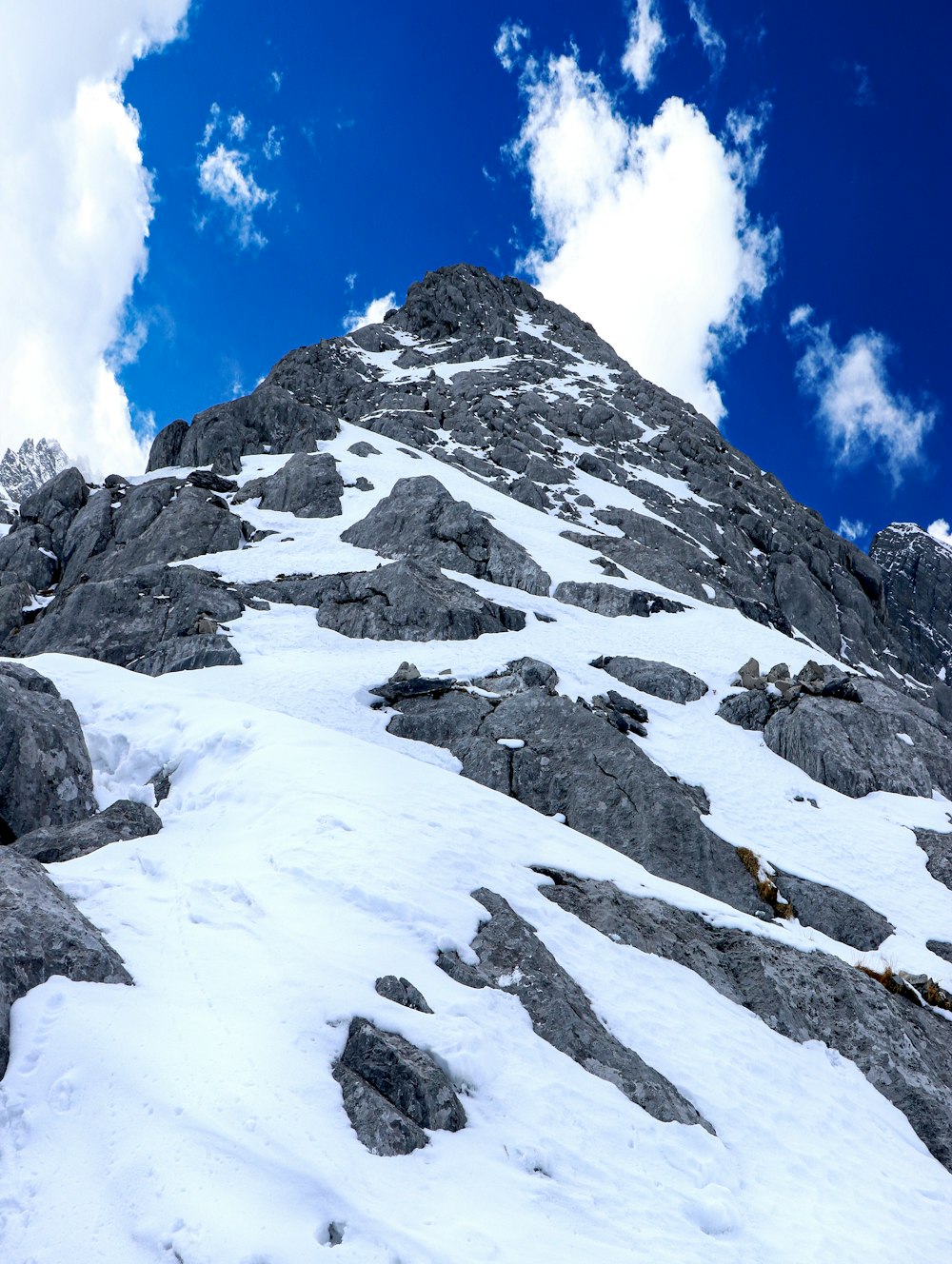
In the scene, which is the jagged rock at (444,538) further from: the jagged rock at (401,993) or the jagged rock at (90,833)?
the jagged rock at (401,993)

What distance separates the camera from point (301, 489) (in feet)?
142

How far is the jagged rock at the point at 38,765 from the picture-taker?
12688mm

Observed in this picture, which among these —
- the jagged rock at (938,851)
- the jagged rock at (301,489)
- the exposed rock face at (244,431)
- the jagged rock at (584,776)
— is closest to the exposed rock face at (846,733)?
the jagged rock at (938,851)

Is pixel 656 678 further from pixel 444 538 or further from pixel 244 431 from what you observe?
pixel 244 431

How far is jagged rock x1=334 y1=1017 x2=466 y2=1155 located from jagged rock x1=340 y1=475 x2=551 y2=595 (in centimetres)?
2838

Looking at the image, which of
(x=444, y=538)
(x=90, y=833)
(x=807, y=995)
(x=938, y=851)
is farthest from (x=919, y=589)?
(x=90, y=833)

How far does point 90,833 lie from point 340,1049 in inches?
255

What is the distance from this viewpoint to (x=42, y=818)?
1287cm

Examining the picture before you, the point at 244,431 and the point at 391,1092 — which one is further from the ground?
the point at 244,431

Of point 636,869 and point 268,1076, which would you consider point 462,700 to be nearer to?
point 636,869

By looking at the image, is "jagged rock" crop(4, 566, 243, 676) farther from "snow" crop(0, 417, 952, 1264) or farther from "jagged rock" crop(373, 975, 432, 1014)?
"jagged rock" crop(373, 975, 432, 1014)

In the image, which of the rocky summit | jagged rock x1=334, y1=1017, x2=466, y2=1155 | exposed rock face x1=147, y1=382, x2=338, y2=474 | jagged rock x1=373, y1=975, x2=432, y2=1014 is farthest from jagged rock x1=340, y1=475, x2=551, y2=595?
jagged rock x1=334, y1=1017, x2=466, y2=1155

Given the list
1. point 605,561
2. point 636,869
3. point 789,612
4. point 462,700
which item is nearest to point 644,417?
point 789,612

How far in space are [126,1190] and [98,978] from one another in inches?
99.3
